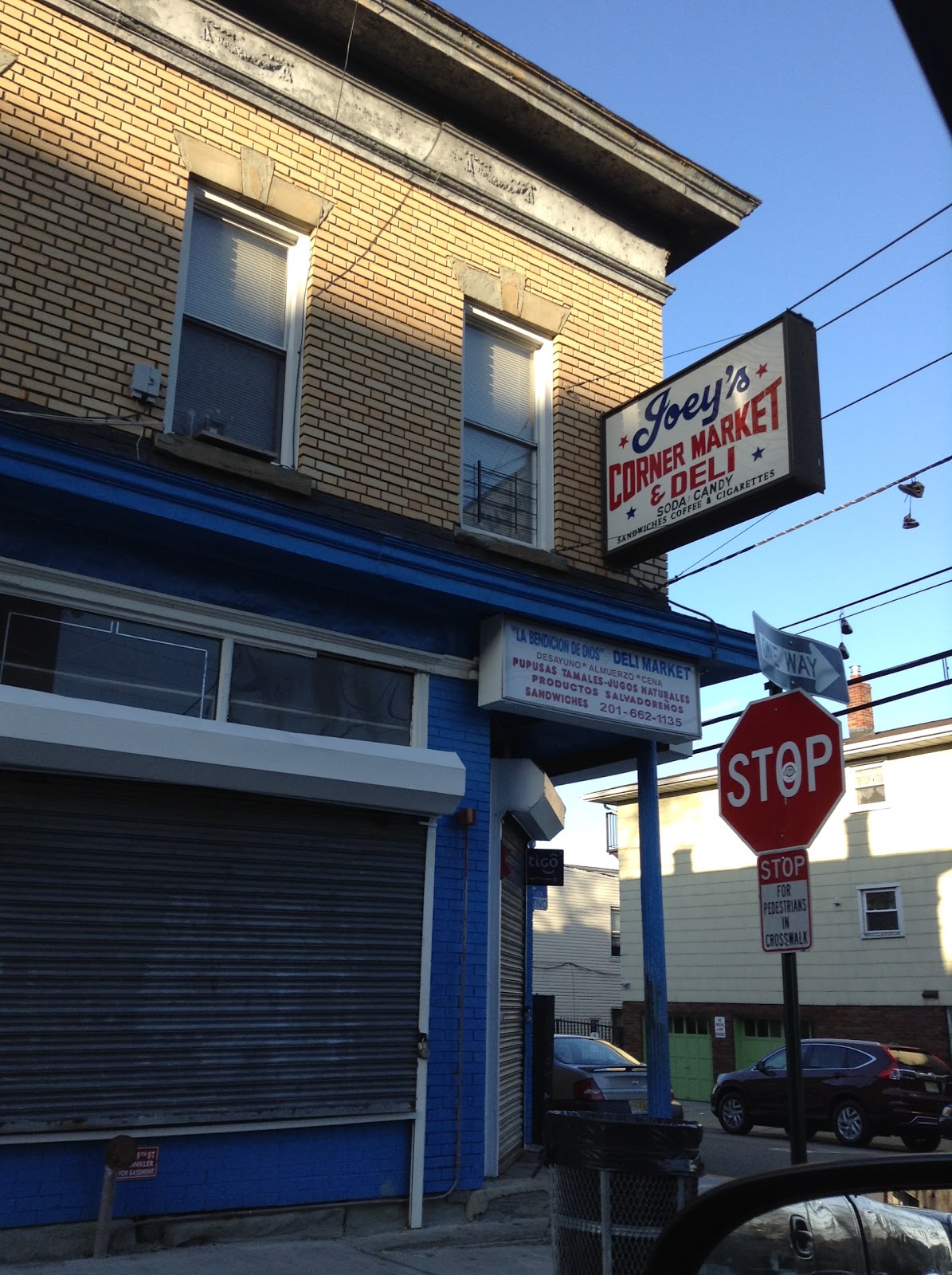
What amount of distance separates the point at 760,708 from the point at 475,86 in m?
6.80

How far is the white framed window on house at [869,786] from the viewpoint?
27.2 meters

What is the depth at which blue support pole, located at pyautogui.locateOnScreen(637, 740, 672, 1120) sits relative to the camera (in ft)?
32.6

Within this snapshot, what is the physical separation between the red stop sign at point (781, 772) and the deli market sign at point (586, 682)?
271 cm

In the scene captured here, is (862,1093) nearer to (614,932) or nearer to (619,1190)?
(619,1190)

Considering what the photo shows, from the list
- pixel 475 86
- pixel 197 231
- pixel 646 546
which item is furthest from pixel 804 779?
pixel 475 86

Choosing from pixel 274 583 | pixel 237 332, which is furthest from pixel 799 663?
pixel 237 332

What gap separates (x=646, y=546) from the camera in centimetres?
1036

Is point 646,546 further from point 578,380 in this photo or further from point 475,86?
point 475,86

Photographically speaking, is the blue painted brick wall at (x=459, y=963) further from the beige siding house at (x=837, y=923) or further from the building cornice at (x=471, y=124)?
the beige siding house at (x=837, y=923)

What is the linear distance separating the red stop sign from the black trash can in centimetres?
170

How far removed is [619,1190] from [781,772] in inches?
91.5

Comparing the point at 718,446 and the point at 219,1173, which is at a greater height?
the point at 718,446

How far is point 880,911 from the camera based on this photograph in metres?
26.6

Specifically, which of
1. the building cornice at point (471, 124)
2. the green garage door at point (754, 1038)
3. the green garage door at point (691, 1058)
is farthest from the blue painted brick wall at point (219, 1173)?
the green garage door at point (691, 1058)
